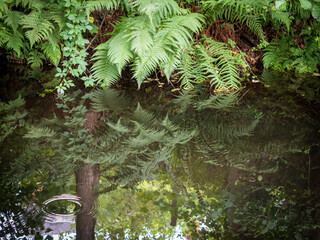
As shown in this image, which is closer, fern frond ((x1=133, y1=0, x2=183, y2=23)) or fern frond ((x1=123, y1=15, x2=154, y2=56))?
fern frond ((x1=133, y1=0, x2=183, y2=23))

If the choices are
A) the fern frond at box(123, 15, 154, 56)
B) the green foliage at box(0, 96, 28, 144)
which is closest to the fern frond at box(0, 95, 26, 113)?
the green foliage at box(0, 96, 28, 144)

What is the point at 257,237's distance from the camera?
7.11 feet

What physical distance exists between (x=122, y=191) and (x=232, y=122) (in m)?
1.72

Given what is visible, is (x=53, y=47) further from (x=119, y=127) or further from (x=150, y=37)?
(x=119, y=127)

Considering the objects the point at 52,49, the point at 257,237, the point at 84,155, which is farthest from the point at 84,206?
the point at 52,49

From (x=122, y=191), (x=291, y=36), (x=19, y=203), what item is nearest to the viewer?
(x=19, y=203)

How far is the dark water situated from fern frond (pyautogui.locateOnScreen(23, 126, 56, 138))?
19mm

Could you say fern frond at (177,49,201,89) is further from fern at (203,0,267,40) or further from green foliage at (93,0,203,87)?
fern at (203,0,267,40)

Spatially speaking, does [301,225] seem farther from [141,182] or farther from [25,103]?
[25,103]

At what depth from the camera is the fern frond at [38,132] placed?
3.48m

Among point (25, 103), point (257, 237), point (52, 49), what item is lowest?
point (257, 237)

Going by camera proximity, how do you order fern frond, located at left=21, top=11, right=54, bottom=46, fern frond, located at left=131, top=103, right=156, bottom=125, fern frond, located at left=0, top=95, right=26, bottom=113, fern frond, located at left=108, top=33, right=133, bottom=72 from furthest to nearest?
fern frond, located at left=21, top=11, right=54, bottom=46, fern frond, located at left=108, top=33, right=133, bottom=72, fern frond, located at left=0, top=95, right=26, bottom=113, fern frond, located at left=131, top=103, right=156, bottom=125

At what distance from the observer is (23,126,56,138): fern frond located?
3484 millimetres

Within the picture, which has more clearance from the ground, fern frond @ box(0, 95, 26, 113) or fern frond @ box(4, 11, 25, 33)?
fern frond @ box(4, 11, 25, 33)
